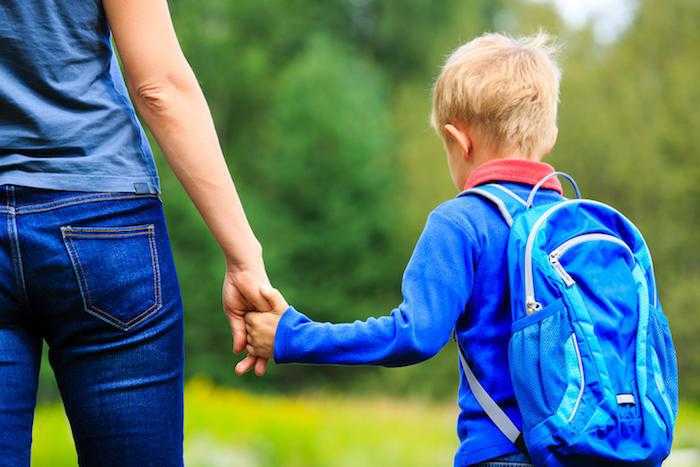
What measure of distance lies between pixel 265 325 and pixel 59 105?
0.75 m

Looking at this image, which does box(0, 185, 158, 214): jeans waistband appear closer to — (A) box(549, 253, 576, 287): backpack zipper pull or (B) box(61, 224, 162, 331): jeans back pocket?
(B) box(61, 224, 162, 331): jeans back pocket

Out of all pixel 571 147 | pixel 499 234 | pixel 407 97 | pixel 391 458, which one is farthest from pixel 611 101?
pixel 499 234

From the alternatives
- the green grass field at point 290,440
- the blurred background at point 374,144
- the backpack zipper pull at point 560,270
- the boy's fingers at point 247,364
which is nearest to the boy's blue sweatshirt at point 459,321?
the backpack zipper pull at point 560,270

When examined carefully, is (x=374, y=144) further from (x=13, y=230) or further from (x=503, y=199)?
(x=13, y=230)

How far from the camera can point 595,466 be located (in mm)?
2469

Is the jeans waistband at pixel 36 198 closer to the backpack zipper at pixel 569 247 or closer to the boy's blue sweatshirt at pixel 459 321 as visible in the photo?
the boy's blue sweatshirt at pixel 459 321

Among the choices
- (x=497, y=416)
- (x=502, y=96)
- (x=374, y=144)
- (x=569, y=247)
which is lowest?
(x=374, y=144)

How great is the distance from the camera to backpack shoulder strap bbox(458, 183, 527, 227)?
2604 mm

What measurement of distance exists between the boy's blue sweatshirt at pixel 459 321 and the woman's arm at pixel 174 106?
0.34 meters

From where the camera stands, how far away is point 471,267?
256 centimetres

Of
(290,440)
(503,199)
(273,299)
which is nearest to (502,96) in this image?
(503,199)

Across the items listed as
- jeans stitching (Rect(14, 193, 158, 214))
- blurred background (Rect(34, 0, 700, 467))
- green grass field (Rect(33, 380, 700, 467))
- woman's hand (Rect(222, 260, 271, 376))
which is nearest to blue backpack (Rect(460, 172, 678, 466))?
woman's hand (Rect(222, 260, 271, 376))

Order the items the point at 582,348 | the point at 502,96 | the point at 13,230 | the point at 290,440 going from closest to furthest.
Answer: the point at 13,230, the point at 582,348, the point at 502,96, the point at 290,440

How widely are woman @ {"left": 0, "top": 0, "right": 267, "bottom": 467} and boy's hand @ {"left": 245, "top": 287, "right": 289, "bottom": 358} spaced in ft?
1.09
